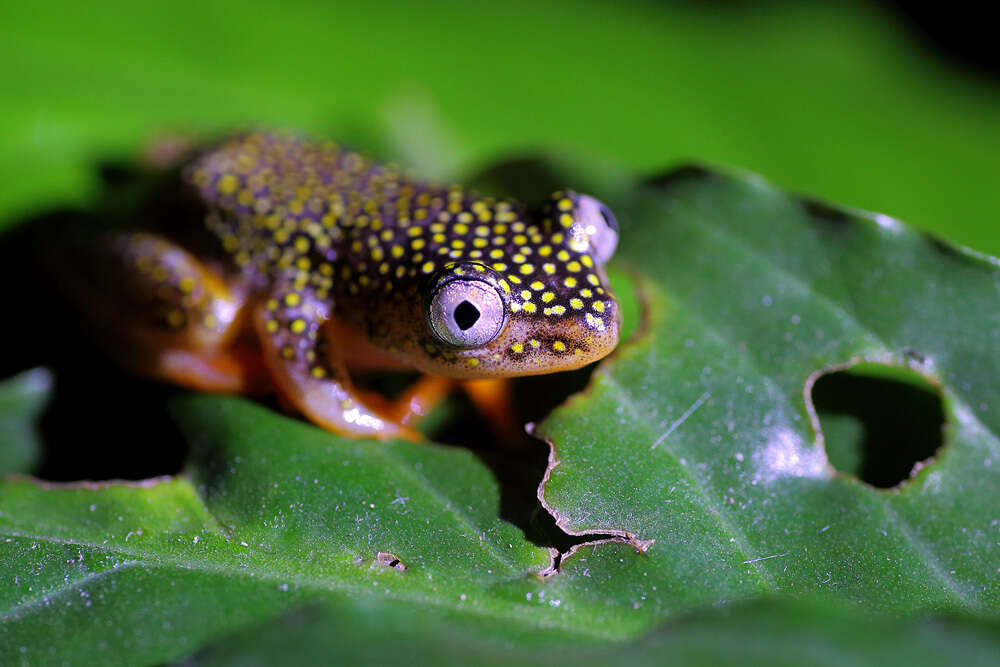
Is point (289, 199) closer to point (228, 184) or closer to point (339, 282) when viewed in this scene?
point (228, 184)

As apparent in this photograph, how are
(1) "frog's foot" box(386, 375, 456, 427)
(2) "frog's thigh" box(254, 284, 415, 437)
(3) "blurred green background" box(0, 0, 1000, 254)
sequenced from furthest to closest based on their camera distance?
1. (3) "blurred green background" box(0, 0, 1000, 254)
2. (1) "frog's foot" box(386, 375, 456, 427)
3. (2) "frog's thigh" box(254, 284, 415, 437)

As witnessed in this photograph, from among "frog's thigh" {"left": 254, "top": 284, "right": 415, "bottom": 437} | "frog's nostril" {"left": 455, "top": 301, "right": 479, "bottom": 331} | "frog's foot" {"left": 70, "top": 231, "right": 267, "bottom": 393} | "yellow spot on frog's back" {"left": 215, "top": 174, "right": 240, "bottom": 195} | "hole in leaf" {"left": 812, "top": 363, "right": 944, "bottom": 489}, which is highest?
"hole in leaf" {"left": 812, "top": 363, "right": 944, "bottom": 489}

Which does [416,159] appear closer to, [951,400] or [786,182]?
[786,182]

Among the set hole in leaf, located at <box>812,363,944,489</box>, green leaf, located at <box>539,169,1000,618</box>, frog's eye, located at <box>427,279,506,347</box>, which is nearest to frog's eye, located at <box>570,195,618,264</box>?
green leaf, located at <box>539,169,1000,618</box>

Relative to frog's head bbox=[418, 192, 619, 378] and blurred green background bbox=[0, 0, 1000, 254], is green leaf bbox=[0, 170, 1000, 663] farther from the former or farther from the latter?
blurred green background bbox=[0, 0, 1000, 254]

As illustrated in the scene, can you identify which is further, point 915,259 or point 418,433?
point 418,433

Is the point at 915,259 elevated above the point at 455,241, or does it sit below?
above

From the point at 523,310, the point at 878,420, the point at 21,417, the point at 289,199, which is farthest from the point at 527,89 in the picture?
the point at 21,417

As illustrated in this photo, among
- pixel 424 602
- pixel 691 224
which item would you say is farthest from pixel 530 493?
pixel 691 224
